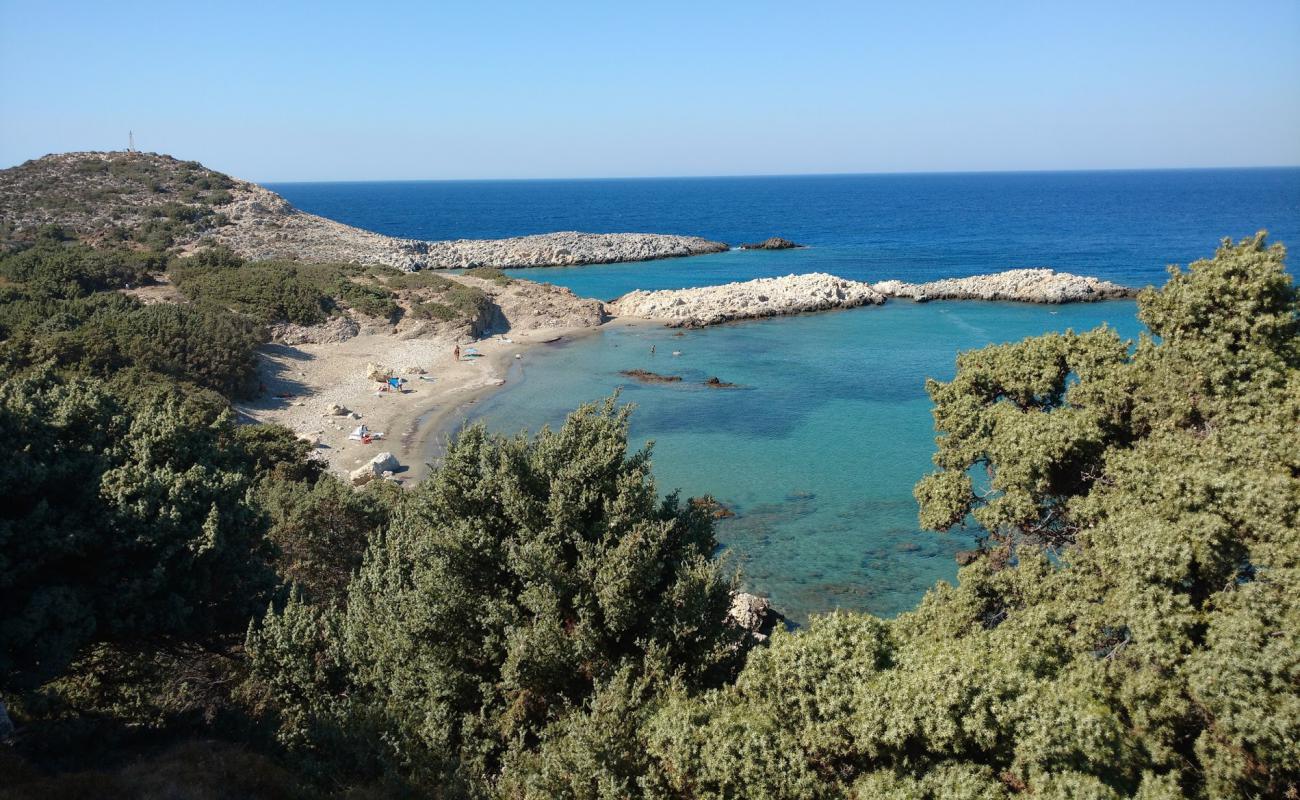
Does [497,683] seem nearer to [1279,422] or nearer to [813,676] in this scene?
[813,676]

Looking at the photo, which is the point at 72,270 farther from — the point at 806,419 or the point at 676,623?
the point at 676,623

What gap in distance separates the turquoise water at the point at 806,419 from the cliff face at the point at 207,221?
1407 inches

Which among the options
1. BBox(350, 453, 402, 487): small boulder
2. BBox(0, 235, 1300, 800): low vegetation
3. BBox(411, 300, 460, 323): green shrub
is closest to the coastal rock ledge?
BBox(411, 300, 460, 323): green shrub

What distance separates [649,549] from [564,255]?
78.7 m

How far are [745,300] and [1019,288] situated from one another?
25.3 meters

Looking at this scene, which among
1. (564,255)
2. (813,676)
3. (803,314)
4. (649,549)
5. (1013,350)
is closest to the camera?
(813,676)

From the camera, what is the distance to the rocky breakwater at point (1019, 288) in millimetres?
62625

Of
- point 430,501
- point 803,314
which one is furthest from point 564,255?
point 430,501

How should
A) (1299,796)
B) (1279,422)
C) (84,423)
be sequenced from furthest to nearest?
(84,423)
(1279,422)
(1299,796)

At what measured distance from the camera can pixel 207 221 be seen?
7281 centimetres

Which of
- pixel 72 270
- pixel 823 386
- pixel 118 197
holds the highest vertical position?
pixel 118 197

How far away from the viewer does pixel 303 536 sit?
18438 mm

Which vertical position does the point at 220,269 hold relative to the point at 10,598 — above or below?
above

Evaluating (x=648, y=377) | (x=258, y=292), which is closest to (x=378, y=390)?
(x=258, y=292)
